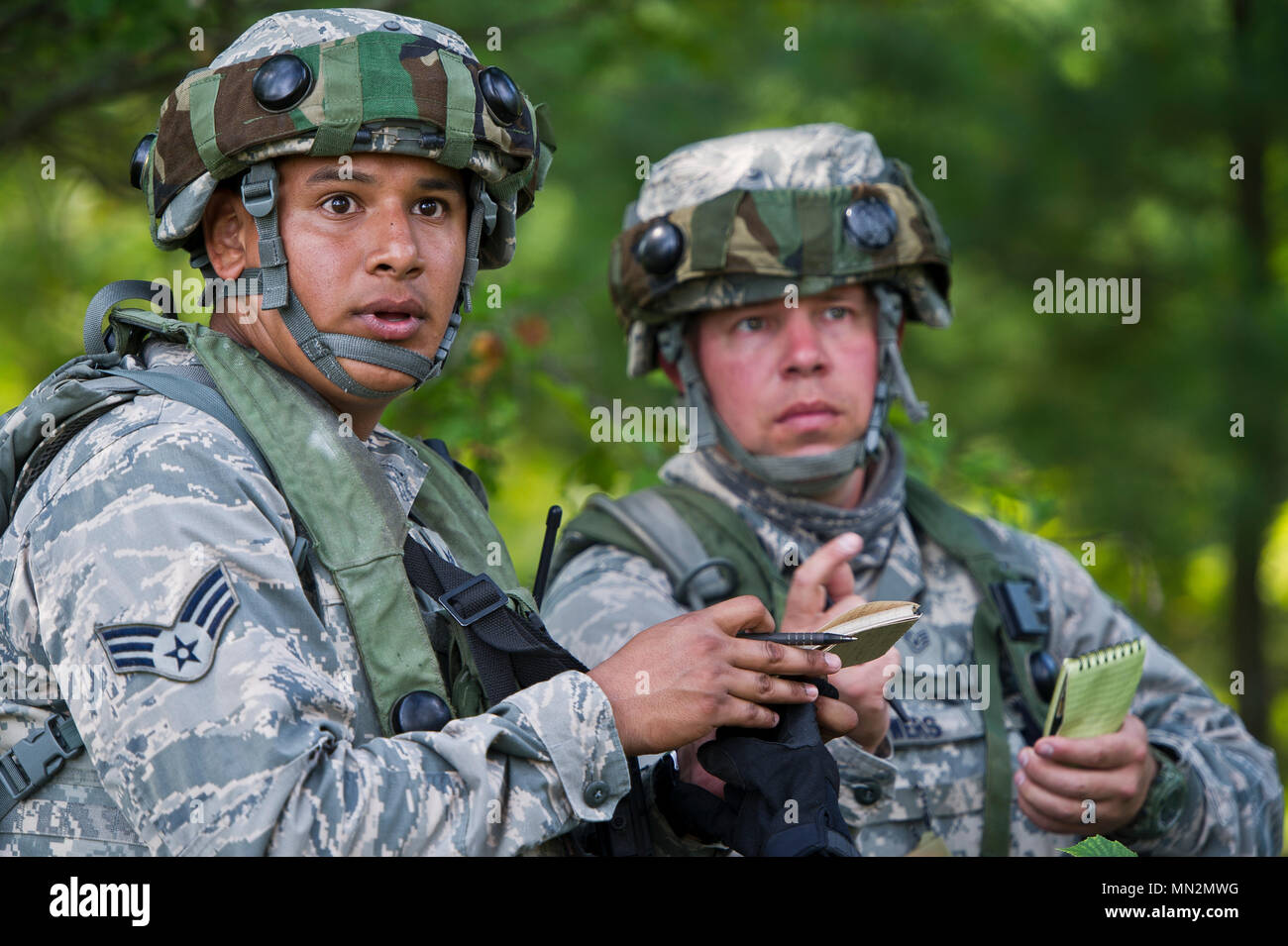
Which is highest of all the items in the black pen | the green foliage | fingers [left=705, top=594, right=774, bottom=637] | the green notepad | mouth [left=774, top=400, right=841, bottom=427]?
mouth [left=774, top=400, right=841, bottom=427]

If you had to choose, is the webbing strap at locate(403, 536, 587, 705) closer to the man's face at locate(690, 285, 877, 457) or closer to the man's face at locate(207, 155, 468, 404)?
the man's face at locate(207, 155, 468, 404)

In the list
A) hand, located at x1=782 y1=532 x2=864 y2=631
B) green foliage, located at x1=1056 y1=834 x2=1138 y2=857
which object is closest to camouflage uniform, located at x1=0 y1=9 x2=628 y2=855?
green foliage, located at x1=1056 y1=834 x2=1138 y2=857

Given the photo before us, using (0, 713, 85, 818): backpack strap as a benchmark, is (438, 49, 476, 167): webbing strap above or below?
above

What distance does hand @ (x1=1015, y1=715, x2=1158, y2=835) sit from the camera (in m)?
3.30

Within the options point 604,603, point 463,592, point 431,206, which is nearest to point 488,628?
point 463,592

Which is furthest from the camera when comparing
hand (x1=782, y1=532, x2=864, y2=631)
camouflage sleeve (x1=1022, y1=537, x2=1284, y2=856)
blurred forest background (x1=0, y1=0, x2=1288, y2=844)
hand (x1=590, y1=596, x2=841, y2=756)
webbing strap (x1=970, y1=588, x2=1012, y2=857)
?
blurred forest background (x1=0, y1=0, x2=1288, y2=844)

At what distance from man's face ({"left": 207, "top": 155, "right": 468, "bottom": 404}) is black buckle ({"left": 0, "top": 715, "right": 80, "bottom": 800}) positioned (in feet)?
2.42

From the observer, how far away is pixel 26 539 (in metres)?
2.16

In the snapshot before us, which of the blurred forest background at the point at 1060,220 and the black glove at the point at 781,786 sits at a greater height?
the blurred forest background at the point at 1060,220

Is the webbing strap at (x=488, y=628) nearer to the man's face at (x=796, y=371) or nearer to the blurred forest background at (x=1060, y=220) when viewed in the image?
the man's face at (x=796, y=371)

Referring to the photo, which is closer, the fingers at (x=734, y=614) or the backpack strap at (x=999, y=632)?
the fingers at (x=734, y=614)

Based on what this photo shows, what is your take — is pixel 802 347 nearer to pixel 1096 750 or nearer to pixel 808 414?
pixel 808 414

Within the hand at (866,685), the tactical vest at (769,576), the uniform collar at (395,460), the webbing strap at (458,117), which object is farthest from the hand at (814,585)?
the webbing strap at (458,117)

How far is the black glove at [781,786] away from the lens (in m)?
2.27
